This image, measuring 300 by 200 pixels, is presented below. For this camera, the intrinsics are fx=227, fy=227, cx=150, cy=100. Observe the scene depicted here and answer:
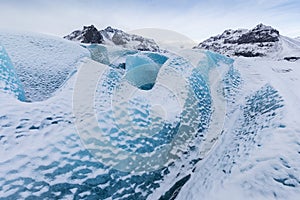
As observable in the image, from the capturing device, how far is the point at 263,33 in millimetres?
31844

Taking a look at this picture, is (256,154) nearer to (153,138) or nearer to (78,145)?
(153,138)

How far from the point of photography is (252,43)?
32031mm

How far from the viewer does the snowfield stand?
1.33 meters

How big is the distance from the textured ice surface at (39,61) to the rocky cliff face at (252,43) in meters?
27.9

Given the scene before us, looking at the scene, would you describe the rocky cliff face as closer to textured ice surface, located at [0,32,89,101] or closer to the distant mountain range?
the distant mountain range

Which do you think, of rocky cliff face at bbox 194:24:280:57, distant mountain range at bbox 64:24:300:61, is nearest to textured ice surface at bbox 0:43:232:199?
distant mountain range at bbox 64:24:300:61

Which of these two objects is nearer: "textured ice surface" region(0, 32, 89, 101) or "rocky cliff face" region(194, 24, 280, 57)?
"textured ice surface" region(0, 32, 89, 101)

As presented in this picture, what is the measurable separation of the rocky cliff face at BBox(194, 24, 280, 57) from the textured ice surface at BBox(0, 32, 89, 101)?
27.9 m

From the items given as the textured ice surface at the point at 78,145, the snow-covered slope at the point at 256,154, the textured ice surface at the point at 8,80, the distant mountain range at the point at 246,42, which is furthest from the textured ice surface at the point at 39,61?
Answer: the distant mountain range at the point at 246,42

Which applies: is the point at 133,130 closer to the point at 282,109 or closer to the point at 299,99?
the point at 282,109

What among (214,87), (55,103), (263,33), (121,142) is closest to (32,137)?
(55,103)

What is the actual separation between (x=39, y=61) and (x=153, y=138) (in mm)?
1967

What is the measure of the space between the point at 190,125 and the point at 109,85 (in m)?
0.88

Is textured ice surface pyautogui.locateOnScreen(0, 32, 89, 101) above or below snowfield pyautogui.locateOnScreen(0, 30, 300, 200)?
above
